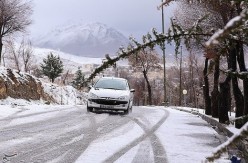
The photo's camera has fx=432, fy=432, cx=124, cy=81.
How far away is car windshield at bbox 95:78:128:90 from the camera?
19094mm

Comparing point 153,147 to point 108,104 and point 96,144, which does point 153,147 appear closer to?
point 96,144

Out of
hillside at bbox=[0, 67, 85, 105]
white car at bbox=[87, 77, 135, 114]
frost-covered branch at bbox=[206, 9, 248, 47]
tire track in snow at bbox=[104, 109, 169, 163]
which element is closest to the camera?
frost-covered branch at bbox=[206, 9, 248, 47]

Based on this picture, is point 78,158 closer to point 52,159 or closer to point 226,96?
point 52,159

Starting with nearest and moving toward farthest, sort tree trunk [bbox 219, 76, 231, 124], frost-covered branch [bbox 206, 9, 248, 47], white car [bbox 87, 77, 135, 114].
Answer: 1. frost-covered branch [bbox 206, 9, 248, 47]
2. tree trunk [bbox 219, 76, 231, 124]
3. white car [bbox 87, 77, 135, 114]

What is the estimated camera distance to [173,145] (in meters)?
8.82

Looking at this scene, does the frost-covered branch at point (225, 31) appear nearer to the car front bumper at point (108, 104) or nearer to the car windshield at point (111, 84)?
the car front bumper at point (108, 104)

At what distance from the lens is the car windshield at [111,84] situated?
19094mm

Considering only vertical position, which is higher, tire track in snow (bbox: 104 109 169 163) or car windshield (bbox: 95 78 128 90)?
car windshield (bbox: 95 78 128 90)

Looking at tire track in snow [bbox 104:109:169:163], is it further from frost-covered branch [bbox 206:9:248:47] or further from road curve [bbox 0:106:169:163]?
frost-covered branch [bbox 206:9:248:47]

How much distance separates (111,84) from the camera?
63.3ft

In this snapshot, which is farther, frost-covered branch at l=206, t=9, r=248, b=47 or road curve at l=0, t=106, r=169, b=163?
road curve at l=0, t=106, r=169, b=163

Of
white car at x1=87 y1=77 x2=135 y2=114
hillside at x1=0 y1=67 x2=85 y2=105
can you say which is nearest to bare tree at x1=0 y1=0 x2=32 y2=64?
hillside at x1=0 y1=67 x2=85 y2=105

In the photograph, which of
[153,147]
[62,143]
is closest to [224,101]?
[153,147]

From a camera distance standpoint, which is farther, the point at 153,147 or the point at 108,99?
the point at 108,99
